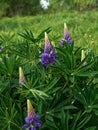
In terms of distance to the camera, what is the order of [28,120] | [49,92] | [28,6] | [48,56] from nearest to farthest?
1. [28,120]
2. [49,92]
3. [48,56]
4. [28,6]

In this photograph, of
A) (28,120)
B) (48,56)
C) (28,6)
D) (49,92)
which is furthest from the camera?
(28,6)

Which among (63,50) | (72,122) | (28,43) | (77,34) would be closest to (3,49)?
(28,43)

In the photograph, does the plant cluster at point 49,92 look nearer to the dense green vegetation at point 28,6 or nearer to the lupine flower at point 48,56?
the lupine flower at point 48,56

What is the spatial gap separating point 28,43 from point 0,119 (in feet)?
1.96

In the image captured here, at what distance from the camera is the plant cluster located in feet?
6.89

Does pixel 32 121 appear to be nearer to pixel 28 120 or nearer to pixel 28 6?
pixel 28 120

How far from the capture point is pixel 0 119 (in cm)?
208

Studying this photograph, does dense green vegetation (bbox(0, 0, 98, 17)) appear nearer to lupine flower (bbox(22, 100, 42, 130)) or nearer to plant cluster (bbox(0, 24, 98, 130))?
plant cluster (bbox(0, 24, 98, 130))

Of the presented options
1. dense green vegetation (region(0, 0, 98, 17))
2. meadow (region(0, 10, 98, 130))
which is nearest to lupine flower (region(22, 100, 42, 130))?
meadow (region(0, 10, 98, 130))

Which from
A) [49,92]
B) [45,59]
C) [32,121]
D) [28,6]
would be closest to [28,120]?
[32,121]

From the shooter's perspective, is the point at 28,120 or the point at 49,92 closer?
the point at 28,120

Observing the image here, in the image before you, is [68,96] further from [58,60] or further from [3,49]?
[3,49]

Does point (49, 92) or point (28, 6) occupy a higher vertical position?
point (28, 6)

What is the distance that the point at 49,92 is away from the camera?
213 cm
